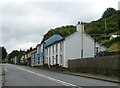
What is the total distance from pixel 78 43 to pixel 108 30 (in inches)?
2494

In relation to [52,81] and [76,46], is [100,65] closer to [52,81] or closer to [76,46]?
[52,81]

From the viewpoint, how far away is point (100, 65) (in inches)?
1540

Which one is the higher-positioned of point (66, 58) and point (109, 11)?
point (109, 11)

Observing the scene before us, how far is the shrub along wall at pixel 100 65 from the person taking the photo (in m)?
33.7

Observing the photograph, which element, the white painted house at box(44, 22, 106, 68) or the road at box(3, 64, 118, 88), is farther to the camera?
the white painted house at box(44, 22, 106, 68)

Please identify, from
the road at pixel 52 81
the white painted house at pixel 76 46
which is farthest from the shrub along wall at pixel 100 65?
the white painted house at pixel 76 46

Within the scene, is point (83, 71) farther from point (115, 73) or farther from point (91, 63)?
point (115, 73)

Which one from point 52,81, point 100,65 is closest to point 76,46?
point 100,65

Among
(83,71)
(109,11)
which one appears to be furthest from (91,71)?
(109,11)

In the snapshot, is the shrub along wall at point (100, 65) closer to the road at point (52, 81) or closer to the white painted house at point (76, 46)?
the road at point (52, 81)

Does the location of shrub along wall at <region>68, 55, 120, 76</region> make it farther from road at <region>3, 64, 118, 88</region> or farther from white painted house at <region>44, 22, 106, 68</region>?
white painted house at <region>44, 22, 106, 68</region>

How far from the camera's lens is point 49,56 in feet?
265

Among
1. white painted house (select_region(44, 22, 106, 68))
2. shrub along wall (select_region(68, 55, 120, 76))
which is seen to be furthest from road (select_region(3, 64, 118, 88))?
white painted house (select_region(44, 22, 106, 68))

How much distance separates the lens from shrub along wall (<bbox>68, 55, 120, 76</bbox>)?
3369 cm
